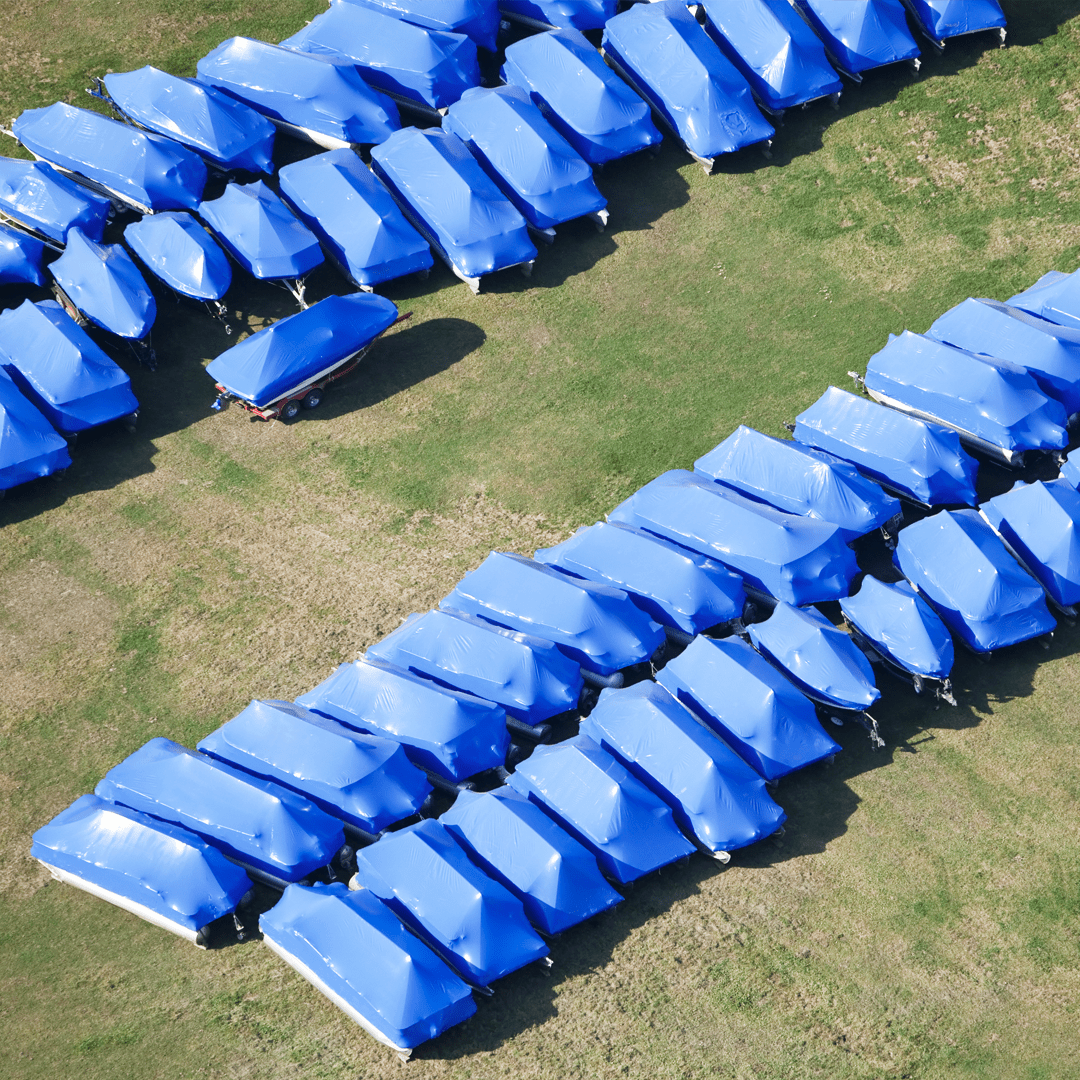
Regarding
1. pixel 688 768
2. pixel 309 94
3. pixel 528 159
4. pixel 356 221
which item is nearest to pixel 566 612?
pixel 688 768

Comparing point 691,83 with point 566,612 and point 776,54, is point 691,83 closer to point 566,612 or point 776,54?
point 776,54

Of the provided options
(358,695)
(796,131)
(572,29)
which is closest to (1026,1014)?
(358,695)

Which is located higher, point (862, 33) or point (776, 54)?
point (776, 54)

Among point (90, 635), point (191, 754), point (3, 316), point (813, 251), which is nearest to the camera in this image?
point (191, 754)

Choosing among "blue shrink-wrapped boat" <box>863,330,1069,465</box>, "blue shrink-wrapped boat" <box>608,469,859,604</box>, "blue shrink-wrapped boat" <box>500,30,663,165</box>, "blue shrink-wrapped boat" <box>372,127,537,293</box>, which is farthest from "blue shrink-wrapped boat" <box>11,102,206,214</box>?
"blue shrink-wrapped boat" <box>863,330,1069,465</box>

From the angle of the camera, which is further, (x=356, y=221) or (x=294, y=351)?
(x=356, y=221)

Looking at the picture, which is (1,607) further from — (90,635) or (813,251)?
(813,251)

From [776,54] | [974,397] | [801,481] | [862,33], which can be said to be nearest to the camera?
[801,481]

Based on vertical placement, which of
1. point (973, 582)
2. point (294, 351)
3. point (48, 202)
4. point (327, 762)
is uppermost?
point (48, 202)
